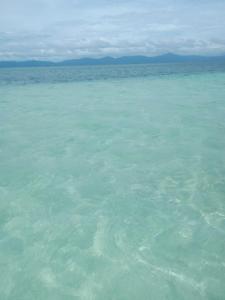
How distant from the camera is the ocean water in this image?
31.9 ft

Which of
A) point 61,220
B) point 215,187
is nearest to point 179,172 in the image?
point 215,187

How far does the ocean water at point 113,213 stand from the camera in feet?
31.9

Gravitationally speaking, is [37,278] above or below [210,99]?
below

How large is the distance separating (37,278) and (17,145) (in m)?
14.8

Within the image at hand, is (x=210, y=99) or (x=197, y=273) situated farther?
(x=210, y=99)

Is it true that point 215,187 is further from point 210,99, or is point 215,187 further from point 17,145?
point 210,99

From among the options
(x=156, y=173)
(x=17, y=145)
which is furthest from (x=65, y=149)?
(x=156, y=173)

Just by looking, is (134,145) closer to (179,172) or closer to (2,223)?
(179,172)

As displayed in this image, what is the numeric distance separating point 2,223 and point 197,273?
331 inches

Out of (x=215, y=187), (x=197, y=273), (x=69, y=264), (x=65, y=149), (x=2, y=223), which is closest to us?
(x=197, y=273)

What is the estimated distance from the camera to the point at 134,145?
2280cm

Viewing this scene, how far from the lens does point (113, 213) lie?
1351 centimetres

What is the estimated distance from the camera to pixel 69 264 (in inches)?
415

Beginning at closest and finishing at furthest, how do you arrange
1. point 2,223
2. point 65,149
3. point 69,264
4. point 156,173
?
point 69,264 < point 2,223 < point 156,173 < point 65,149
